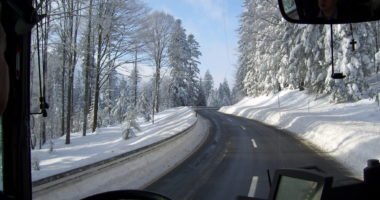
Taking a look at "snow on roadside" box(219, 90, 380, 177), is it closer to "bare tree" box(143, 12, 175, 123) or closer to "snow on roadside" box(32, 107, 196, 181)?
"snow on roadside" box(32, 107, 196, 181)

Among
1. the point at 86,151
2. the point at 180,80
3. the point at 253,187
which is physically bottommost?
the point at 253,187

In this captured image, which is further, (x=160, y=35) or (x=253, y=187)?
(x=160, y=35)

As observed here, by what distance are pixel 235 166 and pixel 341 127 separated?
28.2 feet

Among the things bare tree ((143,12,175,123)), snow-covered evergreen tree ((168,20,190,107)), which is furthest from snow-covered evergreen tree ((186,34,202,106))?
bare tree ((143,12,175,123))

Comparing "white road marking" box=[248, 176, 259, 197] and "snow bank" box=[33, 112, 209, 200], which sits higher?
"snow bank" box=[33, 112, 209, 200]

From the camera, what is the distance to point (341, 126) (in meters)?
22.2

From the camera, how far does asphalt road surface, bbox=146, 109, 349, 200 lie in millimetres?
11047

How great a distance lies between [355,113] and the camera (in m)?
31.4

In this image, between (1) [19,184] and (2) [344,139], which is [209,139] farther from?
(1) [19,184]

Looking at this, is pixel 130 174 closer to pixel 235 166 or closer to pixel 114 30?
pixel 235 166

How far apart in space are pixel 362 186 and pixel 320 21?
1085 mm

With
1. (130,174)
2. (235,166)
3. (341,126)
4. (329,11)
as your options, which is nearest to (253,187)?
(130,174)

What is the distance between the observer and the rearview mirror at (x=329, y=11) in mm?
2771

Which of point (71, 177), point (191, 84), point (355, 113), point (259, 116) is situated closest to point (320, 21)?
point (71, 177)
